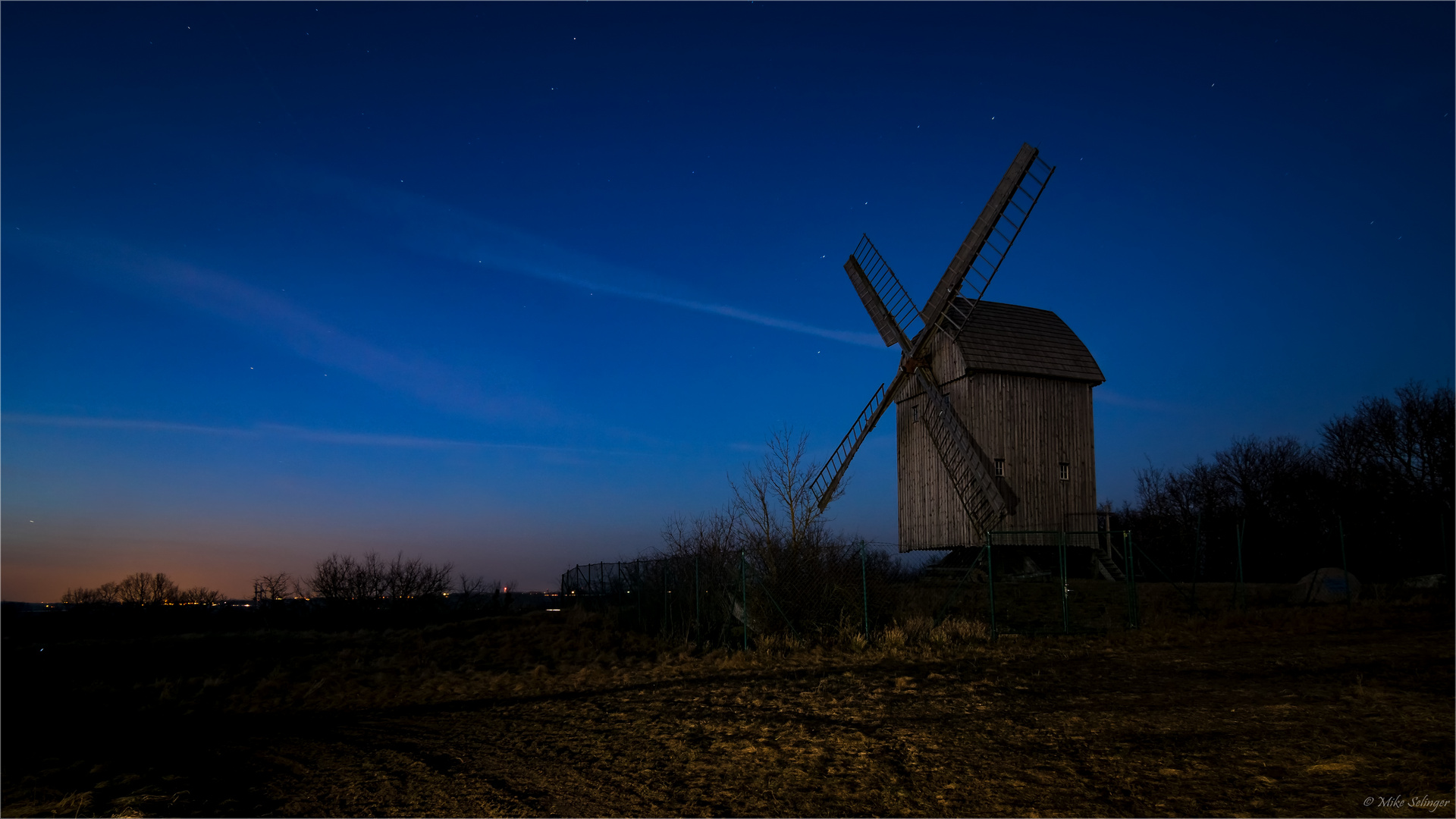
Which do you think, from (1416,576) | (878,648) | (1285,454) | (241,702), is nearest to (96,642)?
(241,702)

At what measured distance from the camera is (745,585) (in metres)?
16.2

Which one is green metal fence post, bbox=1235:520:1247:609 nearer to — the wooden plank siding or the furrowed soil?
the furrowed soil

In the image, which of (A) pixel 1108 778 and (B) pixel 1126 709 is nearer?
(A) pixel 1108 778

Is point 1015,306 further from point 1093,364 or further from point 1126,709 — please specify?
point 1126,709

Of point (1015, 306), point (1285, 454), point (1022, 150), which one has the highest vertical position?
point (1022, 150)

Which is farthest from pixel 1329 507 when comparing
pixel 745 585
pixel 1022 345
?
pixel 745 585

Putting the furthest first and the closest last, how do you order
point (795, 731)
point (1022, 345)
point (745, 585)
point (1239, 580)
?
point (1022, 345)
point (1239, 580)
point (745, 585)
point (795, 731)

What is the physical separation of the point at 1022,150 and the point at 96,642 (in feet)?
99.2

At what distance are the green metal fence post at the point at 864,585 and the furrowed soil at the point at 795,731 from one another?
78 centimetres

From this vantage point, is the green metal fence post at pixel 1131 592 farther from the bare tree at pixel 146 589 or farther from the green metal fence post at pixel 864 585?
the bare tree at pixel 146 589

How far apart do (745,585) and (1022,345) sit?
1375cm

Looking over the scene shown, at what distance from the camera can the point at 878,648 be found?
14992 mm

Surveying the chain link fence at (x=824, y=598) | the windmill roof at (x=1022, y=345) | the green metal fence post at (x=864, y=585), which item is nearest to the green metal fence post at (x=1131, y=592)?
the chain link fence at (x=824, y=598)

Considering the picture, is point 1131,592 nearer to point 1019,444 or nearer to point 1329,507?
point 1019,444
